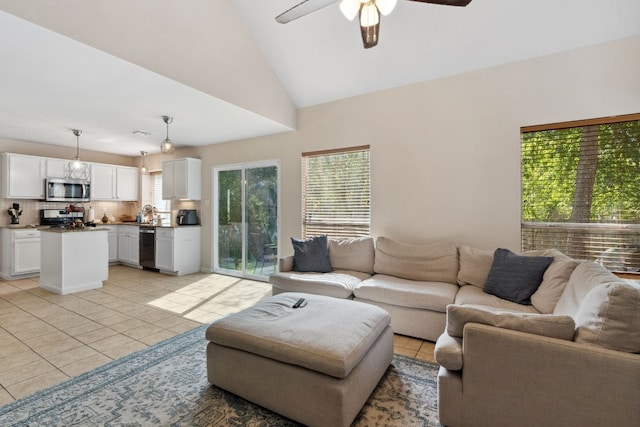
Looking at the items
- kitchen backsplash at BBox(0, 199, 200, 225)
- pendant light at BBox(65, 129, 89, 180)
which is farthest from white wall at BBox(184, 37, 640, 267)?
pendant light at BBox(65, 129, 89, 180)

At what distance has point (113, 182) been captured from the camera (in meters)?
6.80

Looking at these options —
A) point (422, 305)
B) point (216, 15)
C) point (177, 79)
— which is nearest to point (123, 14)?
point (177, 79)

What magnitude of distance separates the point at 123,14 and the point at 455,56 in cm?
330

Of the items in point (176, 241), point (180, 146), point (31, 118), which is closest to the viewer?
point (31, 118)

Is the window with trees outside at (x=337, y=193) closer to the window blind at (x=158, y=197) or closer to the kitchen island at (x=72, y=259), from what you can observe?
the kitchen island at (x=72, y=259)

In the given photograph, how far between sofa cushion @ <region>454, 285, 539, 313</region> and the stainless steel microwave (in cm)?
719

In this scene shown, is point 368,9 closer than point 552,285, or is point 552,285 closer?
point 368,9

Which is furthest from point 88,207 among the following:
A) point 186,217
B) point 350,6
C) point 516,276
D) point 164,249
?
point 516,276

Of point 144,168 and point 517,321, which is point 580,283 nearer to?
point 517,321

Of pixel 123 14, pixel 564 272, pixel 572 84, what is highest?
pixel 123 14

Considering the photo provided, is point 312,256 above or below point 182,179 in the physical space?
below

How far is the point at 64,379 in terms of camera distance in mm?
2244

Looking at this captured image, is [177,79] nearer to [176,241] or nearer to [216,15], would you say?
[216,15]

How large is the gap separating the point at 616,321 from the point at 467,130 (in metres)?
2.56
